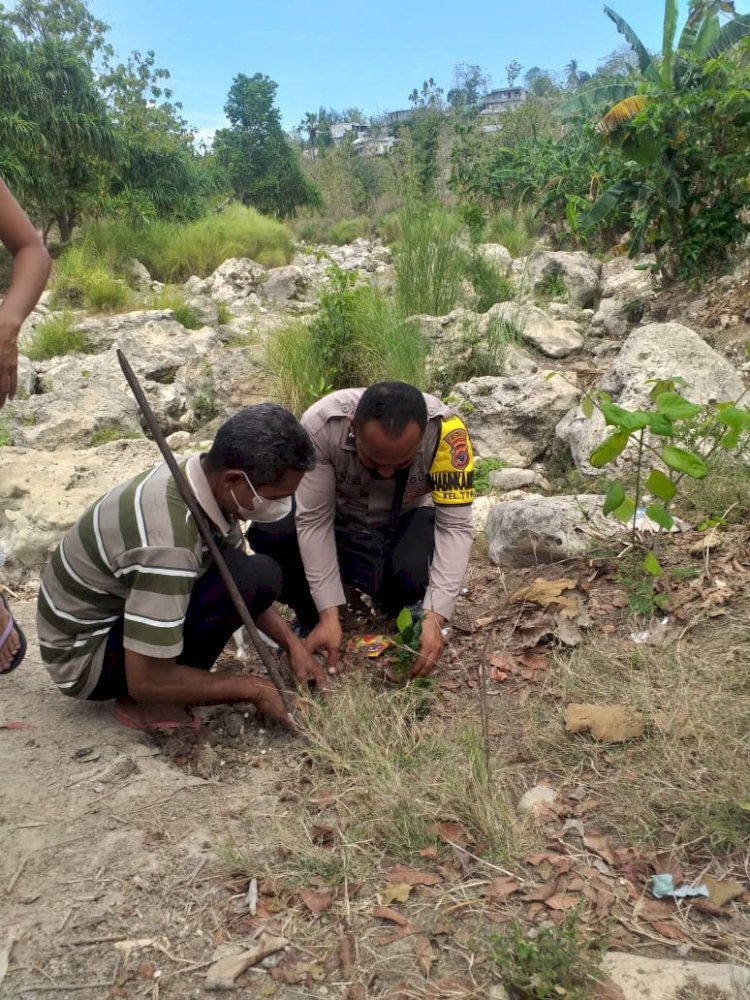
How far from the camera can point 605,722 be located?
2.01 m

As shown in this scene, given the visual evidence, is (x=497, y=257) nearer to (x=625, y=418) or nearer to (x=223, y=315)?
(x=223, y=315)

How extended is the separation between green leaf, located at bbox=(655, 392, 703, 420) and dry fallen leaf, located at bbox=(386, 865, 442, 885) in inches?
57.4

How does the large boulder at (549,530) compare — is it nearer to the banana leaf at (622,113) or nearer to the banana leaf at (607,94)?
the banana leaf at (622,113)

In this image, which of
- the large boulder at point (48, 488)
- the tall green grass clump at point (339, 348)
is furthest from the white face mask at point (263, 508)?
the tall green grass clump at point (339, 348)

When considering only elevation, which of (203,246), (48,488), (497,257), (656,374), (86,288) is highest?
(203,246)

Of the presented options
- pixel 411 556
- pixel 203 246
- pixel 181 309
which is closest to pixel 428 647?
pixel 411 556

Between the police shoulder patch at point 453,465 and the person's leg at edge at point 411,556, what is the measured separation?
0.25 metres

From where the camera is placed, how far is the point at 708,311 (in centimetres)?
647

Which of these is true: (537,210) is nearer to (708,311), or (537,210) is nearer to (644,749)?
(708,311)

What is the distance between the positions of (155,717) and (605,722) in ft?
4.20

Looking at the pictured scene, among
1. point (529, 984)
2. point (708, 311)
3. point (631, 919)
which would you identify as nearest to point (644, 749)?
point (631, 919)

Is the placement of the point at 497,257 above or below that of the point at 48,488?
above

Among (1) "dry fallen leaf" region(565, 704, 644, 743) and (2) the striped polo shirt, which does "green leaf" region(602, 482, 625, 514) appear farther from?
(2) the striped polo shirt

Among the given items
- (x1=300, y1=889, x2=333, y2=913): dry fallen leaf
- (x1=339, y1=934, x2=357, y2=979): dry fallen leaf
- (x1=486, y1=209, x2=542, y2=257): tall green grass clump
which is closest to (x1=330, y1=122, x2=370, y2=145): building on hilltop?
(x1=486, y1=209, x2=542, y2=257): tall green grass clump
